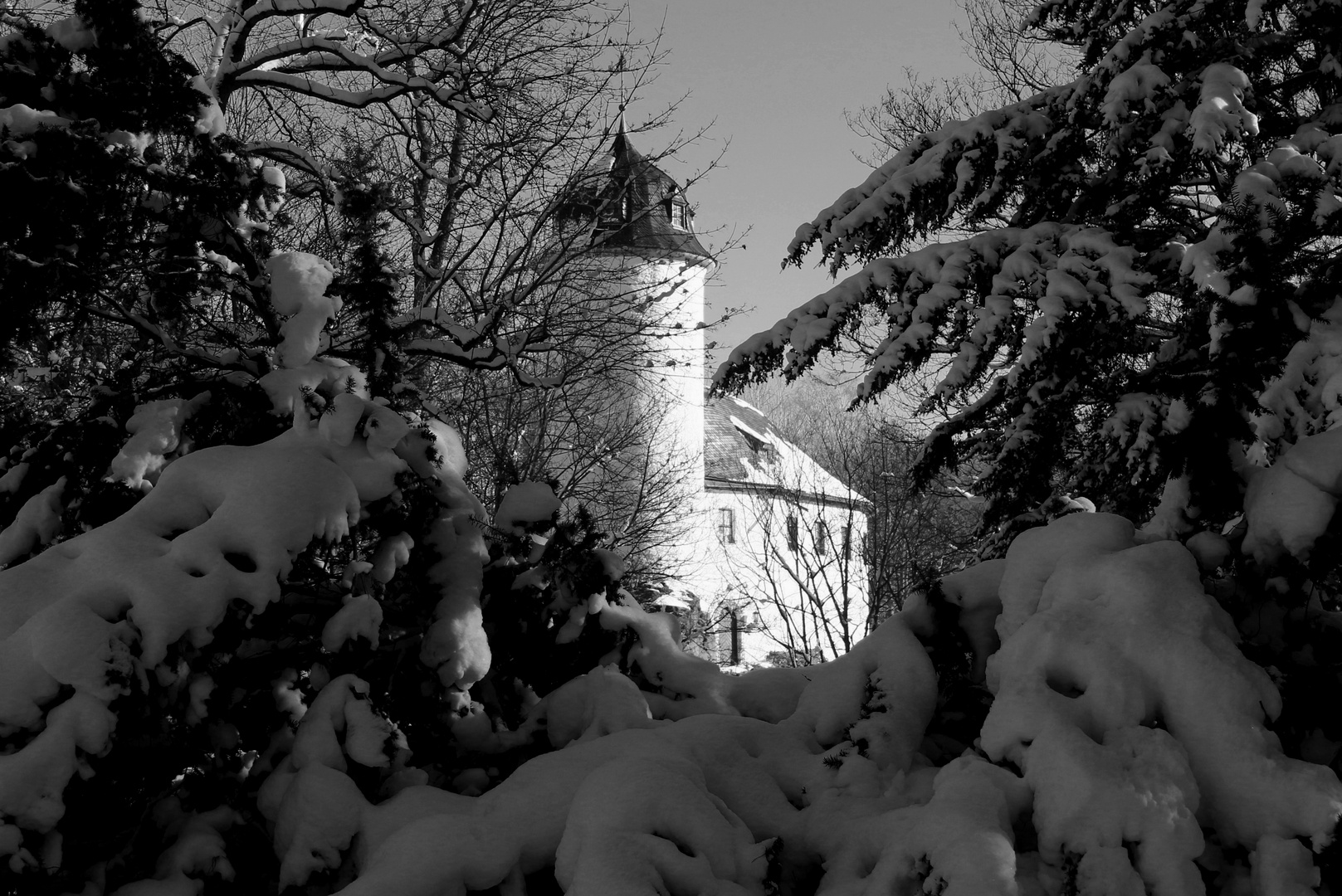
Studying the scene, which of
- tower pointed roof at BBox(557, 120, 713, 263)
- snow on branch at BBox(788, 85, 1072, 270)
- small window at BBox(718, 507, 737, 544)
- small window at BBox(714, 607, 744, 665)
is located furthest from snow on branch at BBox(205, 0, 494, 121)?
small window at BBox(714, 607, 744, 665)

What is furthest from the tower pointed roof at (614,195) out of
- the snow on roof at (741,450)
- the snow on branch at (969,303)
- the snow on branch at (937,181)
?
the snow on roof at (741,450)

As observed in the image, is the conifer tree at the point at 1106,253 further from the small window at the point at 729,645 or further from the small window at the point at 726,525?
the small window at the point at 729,645

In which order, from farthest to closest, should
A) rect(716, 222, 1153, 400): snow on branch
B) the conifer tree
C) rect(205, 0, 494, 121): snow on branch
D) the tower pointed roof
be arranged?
the tower pointed roof < rect(205, 0, 494, 121): snow on branch < rect(716, 222, 1153, 400): snow on branch < the conifer tree

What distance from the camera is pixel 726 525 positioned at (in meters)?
29.0

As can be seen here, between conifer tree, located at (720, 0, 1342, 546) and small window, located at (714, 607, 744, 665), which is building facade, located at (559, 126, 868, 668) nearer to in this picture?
small window, located at (714, 607, 744, 665)

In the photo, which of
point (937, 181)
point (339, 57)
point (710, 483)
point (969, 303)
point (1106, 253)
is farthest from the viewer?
point (710, 483)

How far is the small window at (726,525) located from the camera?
27.5 meters

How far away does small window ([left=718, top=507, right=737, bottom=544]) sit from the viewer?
90.4 ft

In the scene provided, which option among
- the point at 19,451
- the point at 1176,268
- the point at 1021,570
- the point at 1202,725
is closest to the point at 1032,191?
the point at 1176,268

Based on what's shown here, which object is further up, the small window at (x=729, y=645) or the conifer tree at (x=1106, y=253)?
the conifer tree at (x=1106, y=253)

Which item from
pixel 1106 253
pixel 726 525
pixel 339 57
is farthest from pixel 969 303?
pixel 726 525

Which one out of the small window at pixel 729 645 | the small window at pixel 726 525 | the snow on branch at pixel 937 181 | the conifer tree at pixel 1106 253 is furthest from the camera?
the small window at pixel 729 645

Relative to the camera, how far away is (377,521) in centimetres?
302

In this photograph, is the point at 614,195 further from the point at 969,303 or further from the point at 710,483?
the point at 710,483
